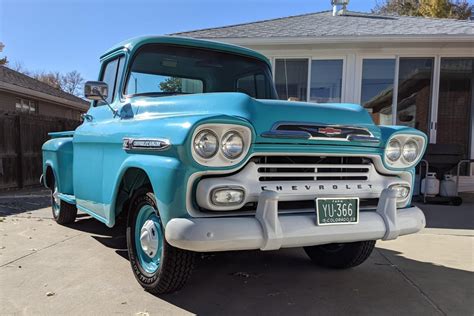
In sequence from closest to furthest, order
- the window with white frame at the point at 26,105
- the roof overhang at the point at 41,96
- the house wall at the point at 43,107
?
the roof overhang at the point at 41,96 → the house wall at the point at 43,107 → the window with white frame at the point at 26,105

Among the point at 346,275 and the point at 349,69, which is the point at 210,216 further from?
the point at 349,69

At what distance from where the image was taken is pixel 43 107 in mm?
16750

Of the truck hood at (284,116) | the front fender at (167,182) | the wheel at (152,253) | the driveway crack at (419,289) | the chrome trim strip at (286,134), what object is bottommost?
the driveway crack at (419,289)

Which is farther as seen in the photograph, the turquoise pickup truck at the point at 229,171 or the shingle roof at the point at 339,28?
the shingle roof at the point at 339,28

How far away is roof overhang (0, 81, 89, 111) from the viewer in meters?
13.3

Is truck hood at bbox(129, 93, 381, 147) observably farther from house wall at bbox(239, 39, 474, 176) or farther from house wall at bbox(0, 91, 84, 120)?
house wall at bbox(0, 91, 84, 120)

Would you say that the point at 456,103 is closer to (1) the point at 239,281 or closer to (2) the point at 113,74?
(1) the point at 239,281

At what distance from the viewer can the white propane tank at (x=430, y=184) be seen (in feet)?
26.2

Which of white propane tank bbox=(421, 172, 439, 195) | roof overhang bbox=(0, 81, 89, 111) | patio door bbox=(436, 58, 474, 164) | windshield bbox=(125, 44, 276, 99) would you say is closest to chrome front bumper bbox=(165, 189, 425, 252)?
windshield bbox=(125, 44, 276, 99)

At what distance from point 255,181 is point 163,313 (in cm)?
119

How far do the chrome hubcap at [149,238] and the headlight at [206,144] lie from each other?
0.87m

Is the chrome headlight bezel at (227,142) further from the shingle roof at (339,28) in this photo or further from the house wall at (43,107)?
the house wall at (43,107)

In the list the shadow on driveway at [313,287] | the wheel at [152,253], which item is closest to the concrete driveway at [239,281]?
the shadow on driveway at [313,287]

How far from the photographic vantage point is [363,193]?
3068 millimetres
